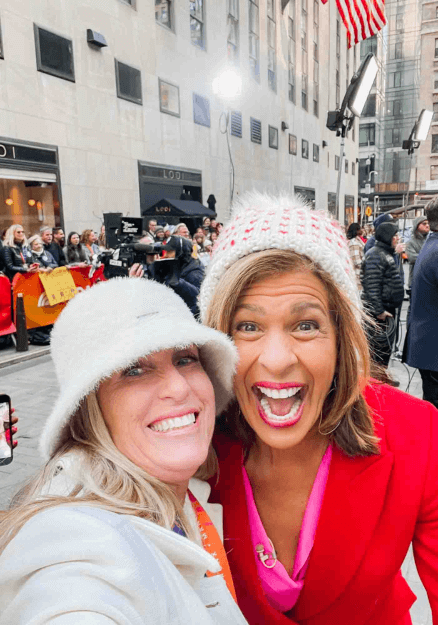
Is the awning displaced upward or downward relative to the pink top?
upward

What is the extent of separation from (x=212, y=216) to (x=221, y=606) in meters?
17.7

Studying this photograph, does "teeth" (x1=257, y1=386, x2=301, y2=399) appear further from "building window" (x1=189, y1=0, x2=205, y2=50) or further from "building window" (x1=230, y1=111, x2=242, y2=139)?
"building window" (x1=230, y1=111, x2=242, y2=139)

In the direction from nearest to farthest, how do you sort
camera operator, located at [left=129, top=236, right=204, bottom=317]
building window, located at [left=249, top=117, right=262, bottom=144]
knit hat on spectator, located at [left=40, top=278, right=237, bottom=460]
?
knit hat on spectator, located at [left=40, top=278, right=237, bottom=460], camera operator, located at [left=129, top=236, right=204, bottom=317], building window, located at [left=249, top=117, right=262, bottom=144]

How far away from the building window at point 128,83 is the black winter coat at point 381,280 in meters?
11.6

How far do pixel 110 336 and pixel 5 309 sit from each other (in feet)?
23.7

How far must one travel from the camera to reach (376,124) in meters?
56.8

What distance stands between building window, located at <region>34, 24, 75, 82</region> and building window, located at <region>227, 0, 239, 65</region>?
10328 mm

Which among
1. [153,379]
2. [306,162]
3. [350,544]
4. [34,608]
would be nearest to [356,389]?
[350,544]

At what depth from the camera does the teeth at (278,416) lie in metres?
1.39

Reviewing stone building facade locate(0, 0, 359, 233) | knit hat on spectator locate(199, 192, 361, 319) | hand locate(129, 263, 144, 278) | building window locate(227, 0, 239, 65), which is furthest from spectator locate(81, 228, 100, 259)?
building window locate(227, 0, 239, 65)

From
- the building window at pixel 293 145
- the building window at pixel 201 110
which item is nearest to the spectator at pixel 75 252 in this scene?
the building window at pixel 201 110

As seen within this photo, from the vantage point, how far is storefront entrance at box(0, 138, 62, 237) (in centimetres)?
1164

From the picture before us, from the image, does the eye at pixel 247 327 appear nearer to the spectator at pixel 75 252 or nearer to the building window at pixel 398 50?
the spectator at pixel 75 252

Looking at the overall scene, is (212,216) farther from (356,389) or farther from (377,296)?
(356,389)
